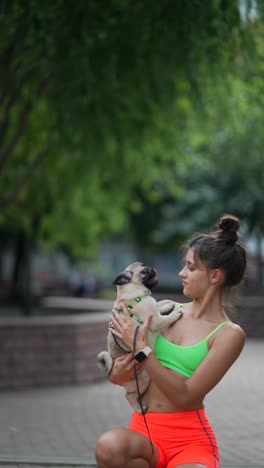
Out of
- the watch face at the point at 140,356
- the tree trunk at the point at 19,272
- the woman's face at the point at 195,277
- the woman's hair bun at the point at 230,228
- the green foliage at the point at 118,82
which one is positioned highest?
the green foliage at the point at 118,82

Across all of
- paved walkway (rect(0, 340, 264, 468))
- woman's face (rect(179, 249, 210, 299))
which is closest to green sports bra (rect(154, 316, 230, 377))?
woman's face (rect(179, 249, 210, 299))

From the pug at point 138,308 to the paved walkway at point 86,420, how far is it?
3144mm

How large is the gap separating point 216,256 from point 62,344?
312 inches

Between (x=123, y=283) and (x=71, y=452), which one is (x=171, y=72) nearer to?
(x=71, y=452)

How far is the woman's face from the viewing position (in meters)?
3.86

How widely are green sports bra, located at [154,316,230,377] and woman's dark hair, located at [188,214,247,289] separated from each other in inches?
12.8

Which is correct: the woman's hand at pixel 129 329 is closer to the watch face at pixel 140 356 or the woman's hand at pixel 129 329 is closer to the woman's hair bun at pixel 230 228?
the watch face at pixel 140 356

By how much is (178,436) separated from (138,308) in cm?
61

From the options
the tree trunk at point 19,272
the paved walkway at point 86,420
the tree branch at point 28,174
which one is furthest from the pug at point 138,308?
the tree trunk at point 19,272

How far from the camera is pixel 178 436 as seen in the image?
12.3 feet

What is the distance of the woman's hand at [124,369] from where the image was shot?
372cm

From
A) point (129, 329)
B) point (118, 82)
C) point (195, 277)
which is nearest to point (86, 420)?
point (118, 82)

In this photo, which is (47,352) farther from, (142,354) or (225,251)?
(142,354)

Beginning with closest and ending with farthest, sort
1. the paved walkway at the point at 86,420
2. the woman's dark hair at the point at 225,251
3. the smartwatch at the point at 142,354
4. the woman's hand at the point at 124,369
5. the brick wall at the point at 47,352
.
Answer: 1. the smartwatch at the point at 142,354
2. the woman's hand at the point at 124,369
3. the woman's dark hair at the point at 225,251
4. the paved walkway at the point at 86,420
5. the brick wall at the point at 47,352
